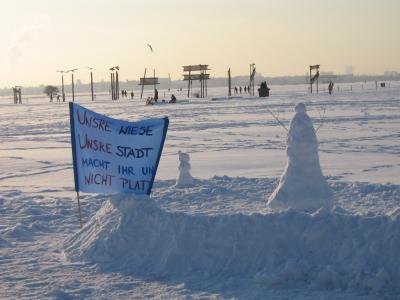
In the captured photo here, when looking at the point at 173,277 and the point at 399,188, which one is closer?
the point at 173,277

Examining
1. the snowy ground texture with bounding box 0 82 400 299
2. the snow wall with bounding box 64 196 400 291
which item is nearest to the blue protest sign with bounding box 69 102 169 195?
the snowy ground texture with bounding box 0 82 400 299

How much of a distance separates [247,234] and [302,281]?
1.03m

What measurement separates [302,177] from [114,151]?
2.86 meters

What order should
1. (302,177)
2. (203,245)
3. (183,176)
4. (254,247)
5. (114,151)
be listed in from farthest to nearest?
(183,176) < (302,177) < (114,151) < (203,245) < (254,247)

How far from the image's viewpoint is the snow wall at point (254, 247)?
6574 mm

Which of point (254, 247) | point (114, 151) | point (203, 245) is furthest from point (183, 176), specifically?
point (254, 247)

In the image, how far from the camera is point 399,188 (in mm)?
11258

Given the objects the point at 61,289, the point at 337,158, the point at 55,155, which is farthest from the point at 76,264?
the point at 55,155

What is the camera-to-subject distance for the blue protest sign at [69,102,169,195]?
8984 millimetres

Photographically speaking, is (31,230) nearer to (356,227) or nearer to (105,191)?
(105,191)

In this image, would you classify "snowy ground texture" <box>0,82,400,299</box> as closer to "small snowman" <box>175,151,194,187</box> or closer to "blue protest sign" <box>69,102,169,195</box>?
"small snowman" <box>175,151,194,187</box>

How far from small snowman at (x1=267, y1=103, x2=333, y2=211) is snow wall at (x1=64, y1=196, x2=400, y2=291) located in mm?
1782

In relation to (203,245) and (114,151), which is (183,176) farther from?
(203,245)

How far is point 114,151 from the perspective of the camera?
29.8 ft
